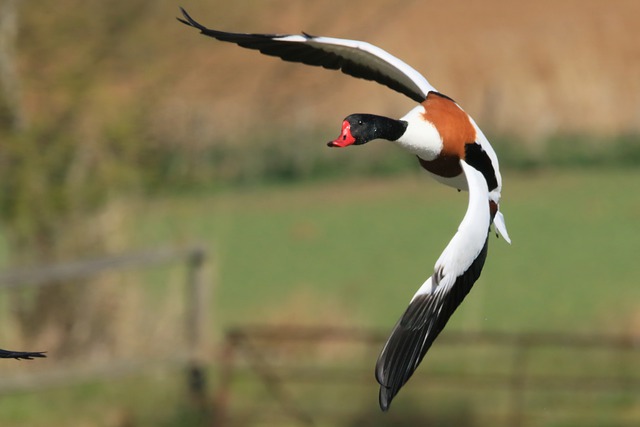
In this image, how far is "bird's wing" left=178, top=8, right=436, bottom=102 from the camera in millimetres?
7969

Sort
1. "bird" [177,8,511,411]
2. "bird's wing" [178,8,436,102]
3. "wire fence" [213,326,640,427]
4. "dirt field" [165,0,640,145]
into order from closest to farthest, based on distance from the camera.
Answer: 1. "bird" [177,8,511,411]
2. "bird's wing" [178,8,436,102]
3. "wire fence" [213,326,640,427]
4. "dirt field" [165,0,640,145]

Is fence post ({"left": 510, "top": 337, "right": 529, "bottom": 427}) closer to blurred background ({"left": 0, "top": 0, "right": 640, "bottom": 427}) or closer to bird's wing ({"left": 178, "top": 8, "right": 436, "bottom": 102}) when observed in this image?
blurred background ({"left": 0, "top": 0, "right": 640, "bottom": 427})

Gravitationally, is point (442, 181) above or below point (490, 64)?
below

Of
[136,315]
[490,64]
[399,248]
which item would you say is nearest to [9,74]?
[136,315]

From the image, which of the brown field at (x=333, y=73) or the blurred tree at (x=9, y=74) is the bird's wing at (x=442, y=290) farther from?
the blurred tree at (x=9, y=74)

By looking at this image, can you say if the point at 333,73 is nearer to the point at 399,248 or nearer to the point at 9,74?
the point at 399,248

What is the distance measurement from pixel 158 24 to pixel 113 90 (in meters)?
0.85

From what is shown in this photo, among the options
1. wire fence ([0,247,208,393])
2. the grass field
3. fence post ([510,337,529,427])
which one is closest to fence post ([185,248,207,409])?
wire fence ([0,247,208,393])

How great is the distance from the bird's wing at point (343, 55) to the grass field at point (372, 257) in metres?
9.85

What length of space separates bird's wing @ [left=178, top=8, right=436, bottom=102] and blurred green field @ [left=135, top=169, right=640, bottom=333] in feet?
40.5

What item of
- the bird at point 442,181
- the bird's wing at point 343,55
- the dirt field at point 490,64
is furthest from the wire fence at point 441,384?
the bird at point 442,181

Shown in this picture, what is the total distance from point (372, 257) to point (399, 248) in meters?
0.68

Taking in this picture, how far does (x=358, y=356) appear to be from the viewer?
837 inches

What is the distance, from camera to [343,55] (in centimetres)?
842
